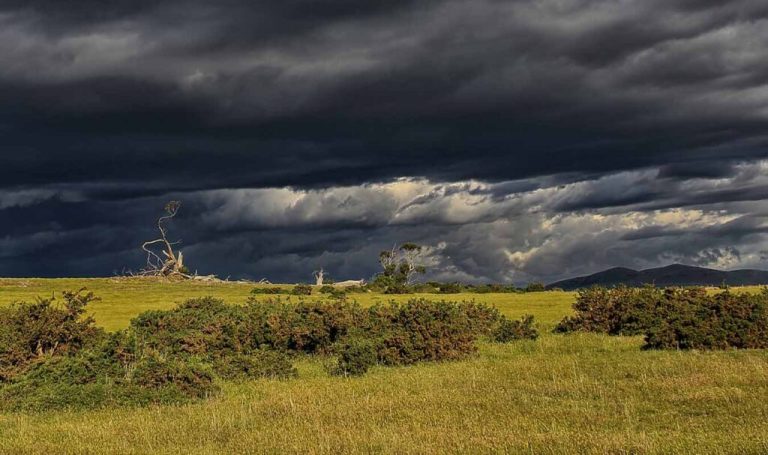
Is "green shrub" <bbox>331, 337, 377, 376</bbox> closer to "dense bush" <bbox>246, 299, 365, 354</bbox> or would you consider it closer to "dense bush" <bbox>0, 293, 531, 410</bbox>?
"dense bush" <bbox>0, 293, 531, 410</bbox>

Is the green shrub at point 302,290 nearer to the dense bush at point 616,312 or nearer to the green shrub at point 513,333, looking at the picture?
the dense bush at point 616,312

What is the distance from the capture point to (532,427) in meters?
18.2

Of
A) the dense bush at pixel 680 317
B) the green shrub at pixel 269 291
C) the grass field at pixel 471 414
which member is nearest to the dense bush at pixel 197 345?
the grass field at pixel 471 414

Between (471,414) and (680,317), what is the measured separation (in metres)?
18.8

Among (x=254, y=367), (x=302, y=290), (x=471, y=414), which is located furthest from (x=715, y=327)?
(x=302, y=290)

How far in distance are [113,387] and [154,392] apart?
1501mm

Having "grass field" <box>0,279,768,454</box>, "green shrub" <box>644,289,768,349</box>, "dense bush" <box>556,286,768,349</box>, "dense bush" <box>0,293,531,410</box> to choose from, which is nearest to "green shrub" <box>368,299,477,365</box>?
"dense bush" <box>0,293,531,410</box>

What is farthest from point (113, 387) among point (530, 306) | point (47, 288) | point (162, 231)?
point (162, 231)

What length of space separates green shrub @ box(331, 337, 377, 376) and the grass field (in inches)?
25.2

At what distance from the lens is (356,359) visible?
3016 centimetres

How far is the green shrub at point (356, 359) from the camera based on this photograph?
2992 centimetres

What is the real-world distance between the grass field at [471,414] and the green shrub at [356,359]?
641 mm

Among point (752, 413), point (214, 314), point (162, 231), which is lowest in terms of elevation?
point (752, 413)

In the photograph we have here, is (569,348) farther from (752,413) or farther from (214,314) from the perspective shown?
(214,314)
